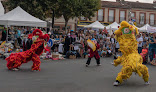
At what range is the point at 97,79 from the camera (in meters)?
8.28

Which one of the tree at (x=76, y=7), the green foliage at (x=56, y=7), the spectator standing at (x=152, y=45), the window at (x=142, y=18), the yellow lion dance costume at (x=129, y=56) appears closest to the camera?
the yellow lion dance costume at (x=129, y=56)

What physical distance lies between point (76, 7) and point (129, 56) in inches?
979

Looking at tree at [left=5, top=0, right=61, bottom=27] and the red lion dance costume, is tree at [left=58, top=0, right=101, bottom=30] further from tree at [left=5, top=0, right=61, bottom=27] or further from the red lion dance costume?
the red lion dance costume

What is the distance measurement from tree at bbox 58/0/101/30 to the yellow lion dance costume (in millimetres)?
22350

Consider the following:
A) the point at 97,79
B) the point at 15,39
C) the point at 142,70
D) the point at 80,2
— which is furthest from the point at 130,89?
the point at 80,2

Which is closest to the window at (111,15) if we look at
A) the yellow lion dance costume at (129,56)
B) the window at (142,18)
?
the window at (142,18)

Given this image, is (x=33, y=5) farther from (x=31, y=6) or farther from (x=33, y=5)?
(x=31, y=6)

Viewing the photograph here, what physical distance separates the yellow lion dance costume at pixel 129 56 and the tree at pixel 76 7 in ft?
73.3

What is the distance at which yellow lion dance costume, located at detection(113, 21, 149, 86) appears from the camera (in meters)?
7.12

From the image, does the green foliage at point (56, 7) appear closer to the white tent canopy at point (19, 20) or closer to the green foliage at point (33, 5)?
the green foliage at point (33, 5)

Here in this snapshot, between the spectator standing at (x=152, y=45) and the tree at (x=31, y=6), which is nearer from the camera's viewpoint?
the spectator standing at (x=152, y=45)

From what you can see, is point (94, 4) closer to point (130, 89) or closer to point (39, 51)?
point (39, 51)

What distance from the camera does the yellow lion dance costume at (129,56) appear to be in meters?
7.12

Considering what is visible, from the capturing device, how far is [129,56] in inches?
297
